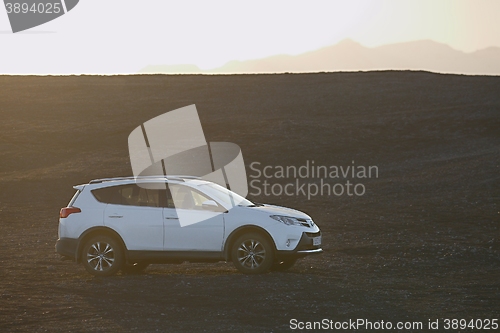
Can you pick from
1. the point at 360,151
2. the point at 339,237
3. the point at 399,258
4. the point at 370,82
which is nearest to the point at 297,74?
the point at 370,82

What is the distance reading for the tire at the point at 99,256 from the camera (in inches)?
566

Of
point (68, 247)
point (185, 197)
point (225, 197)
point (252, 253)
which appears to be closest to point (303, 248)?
point (252, 253)

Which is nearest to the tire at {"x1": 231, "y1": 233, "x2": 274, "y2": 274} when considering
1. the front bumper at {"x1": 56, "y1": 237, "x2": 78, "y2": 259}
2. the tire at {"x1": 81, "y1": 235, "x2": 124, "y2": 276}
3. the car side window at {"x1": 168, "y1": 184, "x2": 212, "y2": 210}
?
the car side window at {"x1": 168, "y1": 184, "x2": 212, "y2": 210}

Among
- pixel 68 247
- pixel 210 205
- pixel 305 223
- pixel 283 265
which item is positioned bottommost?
pixel 283 265

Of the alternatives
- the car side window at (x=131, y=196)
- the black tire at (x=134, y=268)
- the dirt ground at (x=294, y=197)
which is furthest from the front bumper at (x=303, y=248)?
the black tire at (x=134, y=268)

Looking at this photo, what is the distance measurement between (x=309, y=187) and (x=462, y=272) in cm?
1664

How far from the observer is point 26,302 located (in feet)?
39.4

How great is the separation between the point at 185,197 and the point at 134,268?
2086 mm

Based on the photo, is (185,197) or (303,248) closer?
(303,248)

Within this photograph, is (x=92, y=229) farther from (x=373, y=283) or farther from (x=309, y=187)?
(x=309, y=187)

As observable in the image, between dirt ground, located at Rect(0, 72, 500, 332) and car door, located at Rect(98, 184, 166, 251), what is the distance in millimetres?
656

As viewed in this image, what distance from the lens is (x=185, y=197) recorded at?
14281 mm

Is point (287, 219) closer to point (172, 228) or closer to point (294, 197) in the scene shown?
point (172, 228)

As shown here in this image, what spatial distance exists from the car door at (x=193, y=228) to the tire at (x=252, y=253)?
0.32 metres
